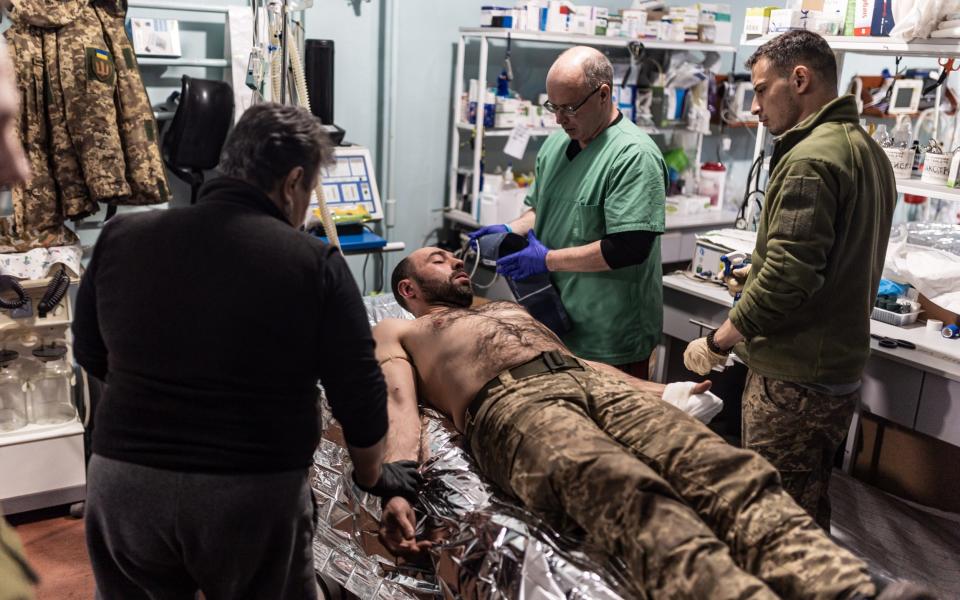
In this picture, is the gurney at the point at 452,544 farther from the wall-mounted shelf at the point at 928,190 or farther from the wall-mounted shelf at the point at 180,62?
the wall-mounted shelf at the point at 180,62

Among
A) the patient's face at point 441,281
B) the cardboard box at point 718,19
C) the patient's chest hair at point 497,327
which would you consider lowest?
the patient's chest hair at point 497,327

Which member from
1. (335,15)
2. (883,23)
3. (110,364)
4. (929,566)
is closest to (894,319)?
(929,566)

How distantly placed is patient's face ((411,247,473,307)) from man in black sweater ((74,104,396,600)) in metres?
1.09

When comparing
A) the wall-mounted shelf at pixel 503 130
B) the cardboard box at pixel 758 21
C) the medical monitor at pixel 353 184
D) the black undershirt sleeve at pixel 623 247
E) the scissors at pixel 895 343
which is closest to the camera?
the black undershirt sleeve at pixel 623 247

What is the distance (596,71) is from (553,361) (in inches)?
38.6

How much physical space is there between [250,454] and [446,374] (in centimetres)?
89

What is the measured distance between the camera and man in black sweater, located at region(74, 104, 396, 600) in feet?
4.33

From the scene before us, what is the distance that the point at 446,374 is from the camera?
2.23m

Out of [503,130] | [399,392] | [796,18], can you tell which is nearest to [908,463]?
[796,18]

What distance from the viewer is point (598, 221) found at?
2650mm

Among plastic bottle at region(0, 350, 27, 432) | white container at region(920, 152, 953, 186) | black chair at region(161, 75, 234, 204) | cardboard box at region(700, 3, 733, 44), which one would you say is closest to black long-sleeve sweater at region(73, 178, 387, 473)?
plastic bottle at region(0, 350, 27, 432)

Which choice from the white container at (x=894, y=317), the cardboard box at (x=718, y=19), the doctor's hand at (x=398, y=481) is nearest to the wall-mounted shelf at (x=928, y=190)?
the white container at (x=894, y=317)

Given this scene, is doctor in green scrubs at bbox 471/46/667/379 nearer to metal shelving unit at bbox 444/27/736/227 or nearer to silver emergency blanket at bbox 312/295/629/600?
silver emergency blanket at bbox 312/295/629/600

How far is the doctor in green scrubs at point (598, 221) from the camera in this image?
8.36ft
